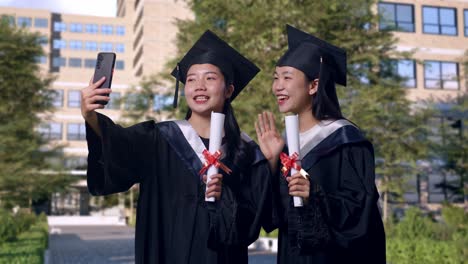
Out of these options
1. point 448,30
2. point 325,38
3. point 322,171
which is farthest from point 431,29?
point 322,171

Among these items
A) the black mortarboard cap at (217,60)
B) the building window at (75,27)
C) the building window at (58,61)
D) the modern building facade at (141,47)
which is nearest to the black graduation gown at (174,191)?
the black mortarboard cap at (217,60)

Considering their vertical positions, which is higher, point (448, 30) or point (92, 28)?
point (92, 28)

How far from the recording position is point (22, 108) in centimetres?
2398

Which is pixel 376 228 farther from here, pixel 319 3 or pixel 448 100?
pixel 448 100

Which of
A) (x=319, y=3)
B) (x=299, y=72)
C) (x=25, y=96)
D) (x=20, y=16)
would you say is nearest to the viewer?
(x=299, y=72)

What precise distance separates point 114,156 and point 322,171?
1.17 meters

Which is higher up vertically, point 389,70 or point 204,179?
point 389,70

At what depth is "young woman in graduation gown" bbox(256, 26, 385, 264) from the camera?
3.73 m

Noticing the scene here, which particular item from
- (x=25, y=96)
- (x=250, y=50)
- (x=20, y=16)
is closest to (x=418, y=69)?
(x=250, y=50)

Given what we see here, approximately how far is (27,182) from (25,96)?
145 inches

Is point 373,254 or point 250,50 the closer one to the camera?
point 373,254

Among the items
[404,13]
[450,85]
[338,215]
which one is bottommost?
[338,215]

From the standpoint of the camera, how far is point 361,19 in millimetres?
22234

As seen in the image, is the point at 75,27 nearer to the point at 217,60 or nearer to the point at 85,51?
the point at 85,51
